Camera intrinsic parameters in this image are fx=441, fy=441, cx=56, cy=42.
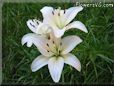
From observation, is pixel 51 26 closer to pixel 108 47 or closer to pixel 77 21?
pixel 77 21

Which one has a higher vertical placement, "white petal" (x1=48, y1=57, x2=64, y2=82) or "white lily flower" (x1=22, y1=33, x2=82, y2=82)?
"white lily flower" (x1=22, y1=33, x2=82, y2=82)

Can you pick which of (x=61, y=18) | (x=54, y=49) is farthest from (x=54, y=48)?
(x=61, y=18)

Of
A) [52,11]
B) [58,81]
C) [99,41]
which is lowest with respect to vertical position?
[58,81]

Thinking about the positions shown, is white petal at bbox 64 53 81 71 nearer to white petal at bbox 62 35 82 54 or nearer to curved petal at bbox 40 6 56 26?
white petal at bbox 62 35 82 54

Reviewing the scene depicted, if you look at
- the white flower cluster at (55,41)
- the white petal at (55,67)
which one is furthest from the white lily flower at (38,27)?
the white petal at (55,67)

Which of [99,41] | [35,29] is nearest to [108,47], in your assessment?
[99,41]

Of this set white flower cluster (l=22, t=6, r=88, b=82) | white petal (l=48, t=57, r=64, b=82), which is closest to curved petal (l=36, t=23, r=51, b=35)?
white flower cluster (l=22, t=6, r=88, b=82)
